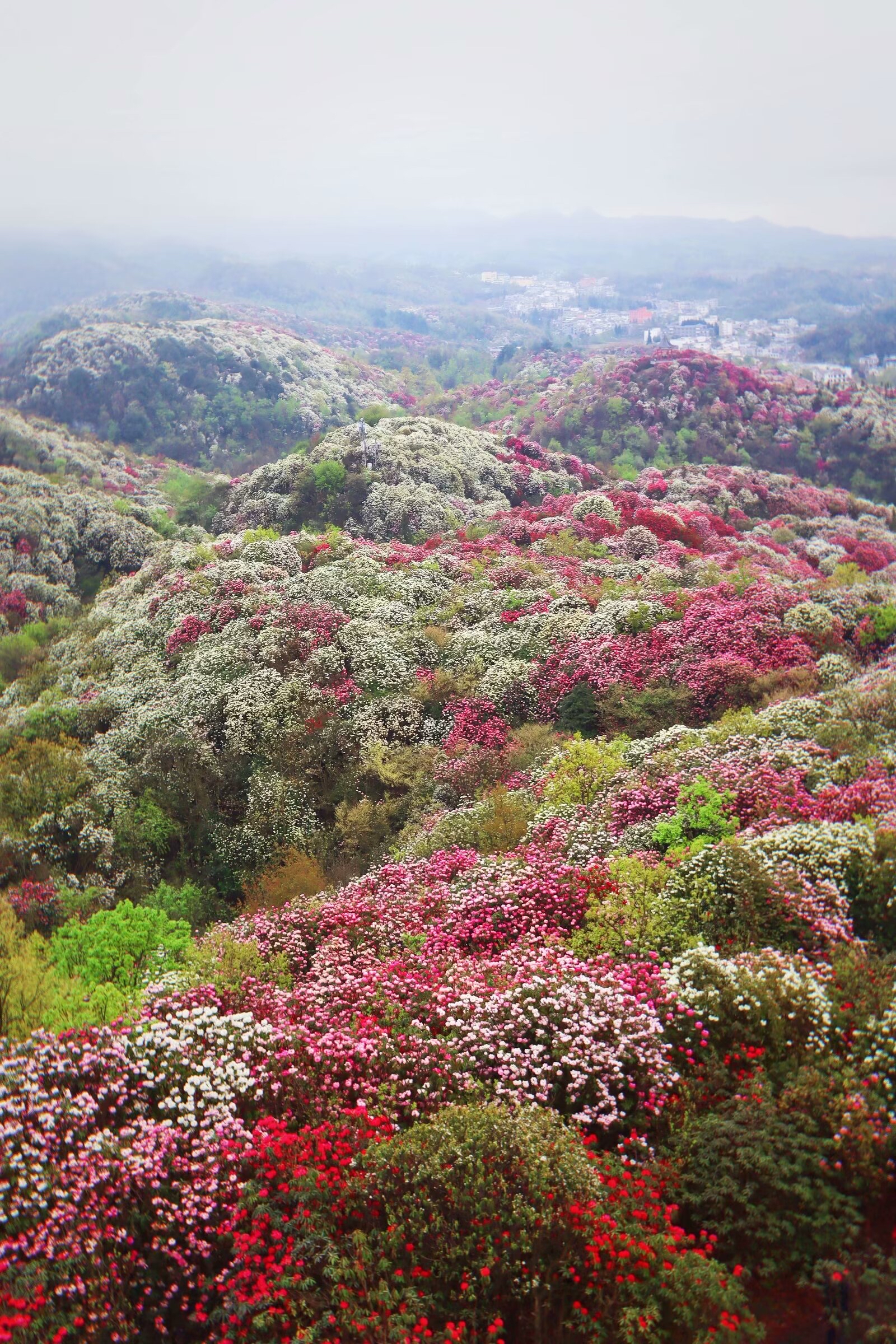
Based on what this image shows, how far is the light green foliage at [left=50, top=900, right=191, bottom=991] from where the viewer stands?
1312 cm

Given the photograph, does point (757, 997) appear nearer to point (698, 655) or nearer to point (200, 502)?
point (698, 655)

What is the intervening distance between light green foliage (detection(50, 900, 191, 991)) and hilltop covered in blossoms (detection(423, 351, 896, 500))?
53855 mm

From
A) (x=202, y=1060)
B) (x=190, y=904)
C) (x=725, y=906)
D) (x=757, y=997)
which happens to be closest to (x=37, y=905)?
(x=190, y=904)

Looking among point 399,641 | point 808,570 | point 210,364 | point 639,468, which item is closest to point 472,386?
point 210,364

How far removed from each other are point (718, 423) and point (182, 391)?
6470cm

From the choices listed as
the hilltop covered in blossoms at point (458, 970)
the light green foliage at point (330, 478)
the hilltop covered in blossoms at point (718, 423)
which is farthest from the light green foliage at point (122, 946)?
the hilltop covered in blossoms at point (718, 423)

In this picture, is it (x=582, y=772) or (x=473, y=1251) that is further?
(x=582, y=772)

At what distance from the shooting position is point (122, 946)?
13992 mm

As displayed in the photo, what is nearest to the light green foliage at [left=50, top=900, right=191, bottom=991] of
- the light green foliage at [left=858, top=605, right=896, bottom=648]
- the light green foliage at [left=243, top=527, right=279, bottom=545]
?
the light green foliage at [left=858, top=605, right=896, bottom=648]

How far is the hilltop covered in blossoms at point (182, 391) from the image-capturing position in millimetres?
88375

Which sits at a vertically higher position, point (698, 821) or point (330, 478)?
point (330, 478)

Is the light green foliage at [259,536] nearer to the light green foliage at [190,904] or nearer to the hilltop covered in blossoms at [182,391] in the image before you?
the light green foliage at [190,904]

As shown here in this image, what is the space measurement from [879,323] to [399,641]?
183 metres

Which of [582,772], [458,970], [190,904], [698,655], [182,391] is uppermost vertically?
[182,391]
